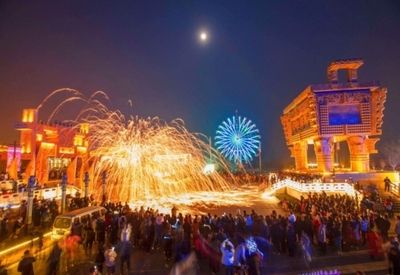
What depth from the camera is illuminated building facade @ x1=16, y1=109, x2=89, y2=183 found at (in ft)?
119

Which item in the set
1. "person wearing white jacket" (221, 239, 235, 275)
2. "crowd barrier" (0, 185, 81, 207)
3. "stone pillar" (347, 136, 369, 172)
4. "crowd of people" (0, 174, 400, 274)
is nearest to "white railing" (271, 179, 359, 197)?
"crowd of people" (0, 174, 400, 274)

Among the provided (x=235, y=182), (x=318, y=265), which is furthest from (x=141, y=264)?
(x=235, y=182)

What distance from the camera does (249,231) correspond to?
13047 mm

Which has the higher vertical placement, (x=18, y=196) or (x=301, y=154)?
(x=301, y=154)

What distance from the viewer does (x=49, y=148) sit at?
132 ft

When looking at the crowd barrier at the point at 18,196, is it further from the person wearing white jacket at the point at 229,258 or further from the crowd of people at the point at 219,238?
the person wearing white jacket at the point at 229,258

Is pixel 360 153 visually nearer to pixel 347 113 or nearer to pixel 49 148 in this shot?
pixel 347 113

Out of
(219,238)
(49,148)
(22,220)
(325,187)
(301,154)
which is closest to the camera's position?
(219,238)

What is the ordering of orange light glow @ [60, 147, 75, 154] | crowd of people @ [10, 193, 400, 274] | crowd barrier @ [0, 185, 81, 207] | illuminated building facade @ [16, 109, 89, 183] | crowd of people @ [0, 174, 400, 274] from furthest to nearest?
orange light glow @ [60, 147, 75, 154] → illuminated building facade @ [16, 109, 89, 183] → crowd barrier @ [0, 185, 81, 207] → crowd of people @ [10, 193, 400, 274] → crowd of people @ [0, 174, 400, 274]

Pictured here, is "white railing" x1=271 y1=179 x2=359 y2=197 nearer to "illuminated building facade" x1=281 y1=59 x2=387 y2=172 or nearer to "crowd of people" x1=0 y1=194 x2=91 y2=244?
"illuminated building facade" x1=281 y1=59 x2=387 y2=172

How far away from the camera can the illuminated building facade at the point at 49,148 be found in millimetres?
36281

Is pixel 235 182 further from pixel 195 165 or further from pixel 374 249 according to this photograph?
pixel 374 249

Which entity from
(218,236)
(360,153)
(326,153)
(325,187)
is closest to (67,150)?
(326,153)

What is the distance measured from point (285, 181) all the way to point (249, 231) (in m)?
17.3
